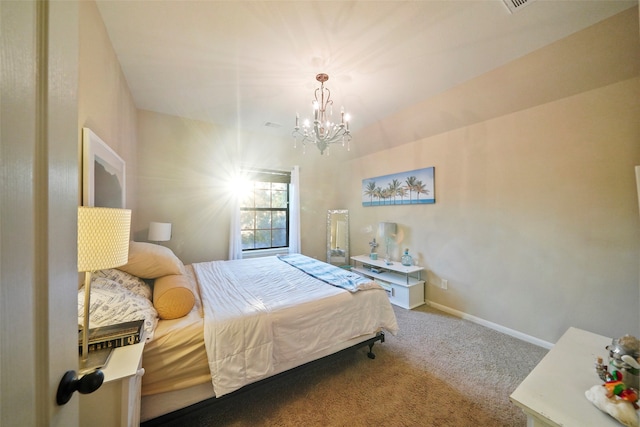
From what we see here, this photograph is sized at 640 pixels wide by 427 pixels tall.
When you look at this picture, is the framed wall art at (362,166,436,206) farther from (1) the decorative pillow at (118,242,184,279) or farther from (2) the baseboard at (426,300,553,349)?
(1) the decorative pillow at (118,242,184,279)

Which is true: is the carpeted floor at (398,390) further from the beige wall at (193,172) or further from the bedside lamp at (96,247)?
the beige wall at (193,172)

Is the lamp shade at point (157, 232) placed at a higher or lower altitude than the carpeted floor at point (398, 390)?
higher

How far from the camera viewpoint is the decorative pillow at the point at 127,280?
1.47m

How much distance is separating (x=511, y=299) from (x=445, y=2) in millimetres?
2872

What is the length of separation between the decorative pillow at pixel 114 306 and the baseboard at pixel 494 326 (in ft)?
10.7

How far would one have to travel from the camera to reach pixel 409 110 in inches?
115

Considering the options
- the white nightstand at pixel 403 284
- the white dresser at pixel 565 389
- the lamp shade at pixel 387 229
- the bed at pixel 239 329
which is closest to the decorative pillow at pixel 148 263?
the bed at pixel 239 329

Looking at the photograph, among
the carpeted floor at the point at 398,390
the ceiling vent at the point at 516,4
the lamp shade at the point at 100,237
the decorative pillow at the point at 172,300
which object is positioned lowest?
the carpeted floor at the point at 398,390

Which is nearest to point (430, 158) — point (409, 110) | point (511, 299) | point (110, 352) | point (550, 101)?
point (409, 110)

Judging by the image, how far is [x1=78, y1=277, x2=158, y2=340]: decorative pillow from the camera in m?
1.17

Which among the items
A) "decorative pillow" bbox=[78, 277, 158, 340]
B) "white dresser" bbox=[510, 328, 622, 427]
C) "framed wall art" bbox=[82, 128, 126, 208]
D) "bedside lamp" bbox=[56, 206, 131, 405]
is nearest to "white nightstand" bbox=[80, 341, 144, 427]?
"bedside lamp" bbox=[56, 206, 131, 405]

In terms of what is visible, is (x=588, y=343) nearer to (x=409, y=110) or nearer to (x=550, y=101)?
(x=550, y=101)

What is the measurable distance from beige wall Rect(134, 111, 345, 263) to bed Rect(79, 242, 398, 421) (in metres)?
1.48

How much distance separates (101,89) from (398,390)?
3184 millimetres
